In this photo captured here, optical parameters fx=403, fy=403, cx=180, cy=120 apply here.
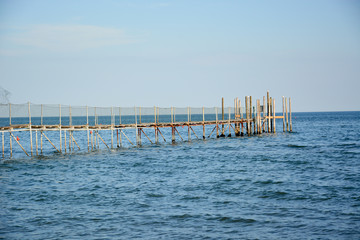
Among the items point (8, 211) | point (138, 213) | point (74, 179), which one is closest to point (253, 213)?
point (138, 213)

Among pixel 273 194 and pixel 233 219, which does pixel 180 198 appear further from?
pixel 273 194

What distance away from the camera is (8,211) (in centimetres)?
1817

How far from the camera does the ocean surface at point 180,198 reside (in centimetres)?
1524

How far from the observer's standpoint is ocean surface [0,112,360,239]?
15.2 metres

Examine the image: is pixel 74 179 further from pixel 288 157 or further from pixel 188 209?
pixel 288 157

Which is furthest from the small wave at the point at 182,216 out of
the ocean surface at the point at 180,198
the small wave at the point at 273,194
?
the small wave at the point at 273,194

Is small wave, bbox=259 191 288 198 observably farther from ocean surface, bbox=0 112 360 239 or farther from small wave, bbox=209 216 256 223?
small wave, bbox=209 216 256 223

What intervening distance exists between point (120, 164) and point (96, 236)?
18.6m

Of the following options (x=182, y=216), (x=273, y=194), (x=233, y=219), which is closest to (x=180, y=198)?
(x=182, y=216)

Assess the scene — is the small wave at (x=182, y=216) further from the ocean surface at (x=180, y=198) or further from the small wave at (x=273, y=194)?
the small wave at (x=273, y=194)

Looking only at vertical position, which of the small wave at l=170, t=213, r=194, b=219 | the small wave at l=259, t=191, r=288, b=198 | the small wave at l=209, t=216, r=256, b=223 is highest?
the small wave at l=170, t=213, r=194, b=219

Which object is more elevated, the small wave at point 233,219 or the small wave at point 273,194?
the small wave at point 273,194

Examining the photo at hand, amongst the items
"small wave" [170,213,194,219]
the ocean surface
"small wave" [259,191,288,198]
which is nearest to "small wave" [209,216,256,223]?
the ocean surface

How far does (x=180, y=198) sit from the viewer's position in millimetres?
20328
